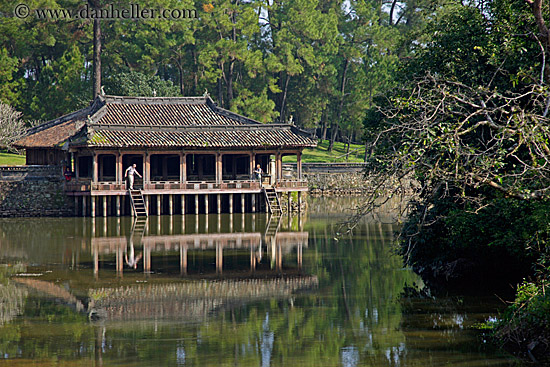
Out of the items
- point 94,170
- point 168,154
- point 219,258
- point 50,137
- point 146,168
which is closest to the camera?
point 219,258

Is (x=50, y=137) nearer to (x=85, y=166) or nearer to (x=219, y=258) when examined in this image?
(x=85, y=166)

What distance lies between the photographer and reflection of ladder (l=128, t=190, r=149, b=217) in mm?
36281

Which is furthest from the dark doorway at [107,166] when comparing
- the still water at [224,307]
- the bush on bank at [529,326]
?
the bush on bank at [529,326]

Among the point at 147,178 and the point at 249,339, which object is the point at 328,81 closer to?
the point at 147,178

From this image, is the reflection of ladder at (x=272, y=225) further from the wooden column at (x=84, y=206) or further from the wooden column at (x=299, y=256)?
the wooden column at (x=84, y=206)

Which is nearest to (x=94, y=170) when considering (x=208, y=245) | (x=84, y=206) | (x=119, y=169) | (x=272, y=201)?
(x=119, y=169)

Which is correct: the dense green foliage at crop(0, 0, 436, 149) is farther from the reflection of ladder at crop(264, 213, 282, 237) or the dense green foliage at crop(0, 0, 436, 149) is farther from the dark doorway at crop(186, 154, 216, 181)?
the reflection of ladder at crop(264, 213, 282, 237)

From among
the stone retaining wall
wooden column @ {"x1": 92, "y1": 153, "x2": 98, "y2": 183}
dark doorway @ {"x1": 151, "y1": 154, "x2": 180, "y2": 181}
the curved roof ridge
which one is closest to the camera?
wooden column @ {"x1": 92, "y1": 153, "x2": 98, "y2": 183}

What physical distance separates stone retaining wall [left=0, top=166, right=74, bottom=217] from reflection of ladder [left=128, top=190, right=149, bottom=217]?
3.40 m

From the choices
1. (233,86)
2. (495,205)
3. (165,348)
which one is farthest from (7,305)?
(233,86)

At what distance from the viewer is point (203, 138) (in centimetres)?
3875

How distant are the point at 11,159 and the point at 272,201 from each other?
848 inches

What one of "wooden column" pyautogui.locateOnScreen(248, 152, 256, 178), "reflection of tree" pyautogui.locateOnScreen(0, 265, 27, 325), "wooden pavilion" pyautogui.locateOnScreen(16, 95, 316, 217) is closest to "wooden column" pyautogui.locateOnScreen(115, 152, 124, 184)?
"wooden pavilion" pyautogui.locateOnScreen(16, 95, 316, 217)

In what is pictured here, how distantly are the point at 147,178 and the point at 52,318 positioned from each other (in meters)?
22.7
